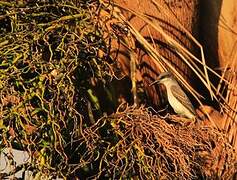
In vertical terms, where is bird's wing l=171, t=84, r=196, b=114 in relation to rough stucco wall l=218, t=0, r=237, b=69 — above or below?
below

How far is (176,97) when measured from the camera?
263cm

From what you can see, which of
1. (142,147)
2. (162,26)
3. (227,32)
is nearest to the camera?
(142,147)

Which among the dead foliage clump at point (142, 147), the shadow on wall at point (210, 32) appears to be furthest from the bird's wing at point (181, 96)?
the dead foliage clump at point (142, 147)

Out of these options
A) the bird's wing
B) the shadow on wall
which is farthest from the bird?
the shadow on wall

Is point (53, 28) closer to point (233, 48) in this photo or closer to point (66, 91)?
point (66, 91)

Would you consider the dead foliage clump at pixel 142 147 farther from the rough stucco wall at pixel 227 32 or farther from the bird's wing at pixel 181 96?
the rough stucco wall at pixel 227 32

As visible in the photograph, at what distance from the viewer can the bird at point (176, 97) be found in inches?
95.7

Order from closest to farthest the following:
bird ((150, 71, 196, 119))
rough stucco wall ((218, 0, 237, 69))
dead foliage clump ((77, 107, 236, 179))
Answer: dead foliage clump ((77, 107, 236, 179)) < bird ((150, 71, 196, 119)) < rough stucco wall ((218, 0, 237, 69))

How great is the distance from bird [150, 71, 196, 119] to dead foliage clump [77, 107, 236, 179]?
0.18m

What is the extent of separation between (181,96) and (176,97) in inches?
6.0

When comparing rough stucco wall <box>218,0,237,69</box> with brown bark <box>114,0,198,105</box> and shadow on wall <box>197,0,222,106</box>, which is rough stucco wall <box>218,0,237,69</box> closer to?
shadow on wall <box>197,0,222,106</box>

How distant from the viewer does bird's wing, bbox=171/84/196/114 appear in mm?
2598

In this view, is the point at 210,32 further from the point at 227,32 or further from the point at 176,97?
the point at 176,97

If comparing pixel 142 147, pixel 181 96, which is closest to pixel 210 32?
pixel 181 96
